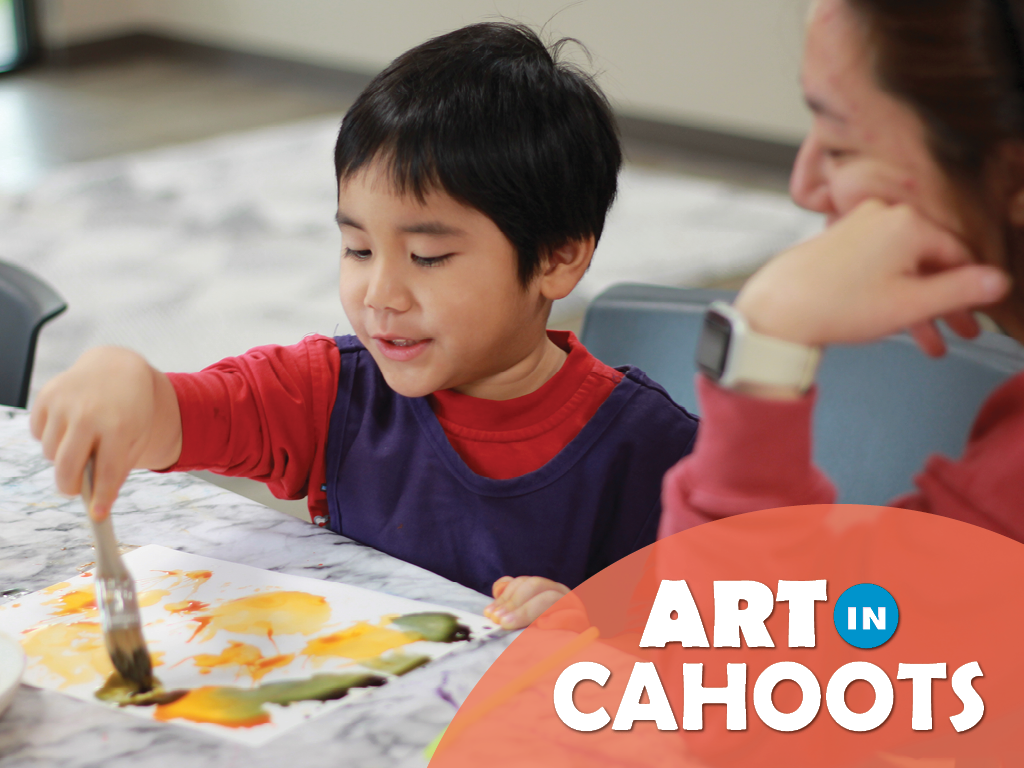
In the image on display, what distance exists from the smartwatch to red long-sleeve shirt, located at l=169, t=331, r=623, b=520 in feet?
1.41

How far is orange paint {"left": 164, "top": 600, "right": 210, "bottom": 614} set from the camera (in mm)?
→ 751

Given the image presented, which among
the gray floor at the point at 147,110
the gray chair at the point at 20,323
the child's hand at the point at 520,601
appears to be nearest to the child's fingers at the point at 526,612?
the child's hand at the point at 520,601

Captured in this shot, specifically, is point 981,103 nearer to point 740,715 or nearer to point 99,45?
point 740,715

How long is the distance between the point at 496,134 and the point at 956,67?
454mm

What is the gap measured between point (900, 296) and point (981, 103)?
0.11 m

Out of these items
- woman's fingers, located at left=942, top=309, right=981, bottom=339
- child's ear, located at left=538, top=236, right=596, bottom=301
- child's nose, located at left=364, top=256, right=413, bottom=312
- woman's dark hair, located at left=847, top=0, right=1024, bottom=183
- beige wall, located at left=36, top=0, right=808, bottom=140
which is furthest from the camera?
beige wall, located at left=36, top=0, right=808, bottom=140

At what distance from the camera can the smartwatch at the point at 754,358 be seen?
1.94 feet

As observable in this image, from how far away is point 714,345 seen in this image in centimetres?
60

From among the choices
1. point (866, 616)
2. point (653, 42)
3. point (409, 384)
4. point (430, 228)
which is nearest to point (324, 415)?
point (409, 384)

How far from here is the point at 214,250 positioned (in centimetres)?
354

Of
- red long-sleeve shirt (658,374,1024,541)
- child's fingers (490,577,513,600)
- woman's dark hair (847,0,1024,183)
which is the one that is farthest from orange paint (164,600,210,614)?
woman's dark hair (847,0,1024,183)

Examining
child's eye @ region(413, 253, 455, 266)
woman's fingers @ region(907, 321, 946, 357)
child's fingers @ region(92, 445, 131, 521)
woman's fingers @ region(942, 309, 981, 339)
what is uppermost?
woman's fingers @ region(942, 309, 981, 339)

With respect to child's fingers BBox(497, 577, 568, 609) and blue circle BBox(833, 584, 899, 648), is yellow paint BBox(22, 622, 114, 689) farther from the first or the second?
blue circle BBox(833, 584, 899, 648)

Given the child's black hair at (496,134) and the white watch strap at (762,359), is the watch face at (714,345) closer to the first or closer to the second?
the white watch strap at (762,359)
